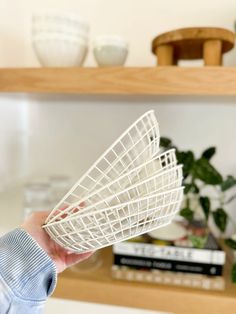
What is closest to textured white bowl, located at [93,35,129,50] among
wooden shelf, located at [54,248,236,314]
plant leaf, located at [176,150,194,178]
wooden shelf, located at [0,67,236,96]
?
wooden shelf, located at [0,67,236,96]

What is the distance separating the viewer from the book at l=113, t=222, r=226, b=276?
0.56 meters

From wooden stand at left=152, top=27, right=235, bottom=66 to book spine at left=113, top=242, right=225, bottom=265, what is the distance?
0.35m

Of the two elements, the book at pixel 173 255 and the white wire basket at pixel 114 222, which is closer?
the white wire basket at pixel 114 222

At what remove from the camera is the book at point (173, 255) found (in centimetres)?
56

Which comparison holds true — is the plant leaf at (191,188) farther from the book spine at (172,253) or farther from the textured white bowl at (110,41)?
the textured white bowl at (110,41)

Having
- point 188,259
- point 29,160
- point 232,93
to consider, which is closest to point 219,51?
point 232,93

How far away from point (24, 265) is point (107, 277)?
27 centimetres

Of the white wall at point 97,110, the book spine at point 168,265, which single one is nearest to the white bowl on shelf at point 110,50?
the white wall at point 97,110

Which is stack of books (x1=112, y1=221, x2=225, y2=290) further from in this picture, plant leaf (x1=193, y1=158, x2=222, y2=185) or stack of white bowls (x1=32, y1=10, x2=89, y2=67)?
stack of white bowls (x1=32, y1=10, x2=89, y2=67)

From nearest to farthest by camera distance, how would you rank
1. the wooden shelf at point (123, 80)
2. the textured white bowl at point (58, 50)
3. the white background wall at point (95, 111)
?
the wooden shelf at point (123, 80) → the textured white bowl at point (58, 50) → the white background wall at point (95, 111)

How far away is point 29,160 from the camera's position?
0.96 metres

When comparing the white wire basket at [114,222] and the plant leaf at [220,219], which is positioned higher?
the white wire basket at [114,222]

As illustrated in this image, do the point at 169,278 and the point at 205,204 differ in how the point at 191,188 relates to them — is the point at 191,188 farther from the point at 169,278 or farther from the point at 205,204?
the point at 169,278

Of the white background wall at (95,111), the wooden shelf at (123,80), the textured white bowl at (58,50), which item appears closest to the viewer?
the wooden shelf at (123,80)
